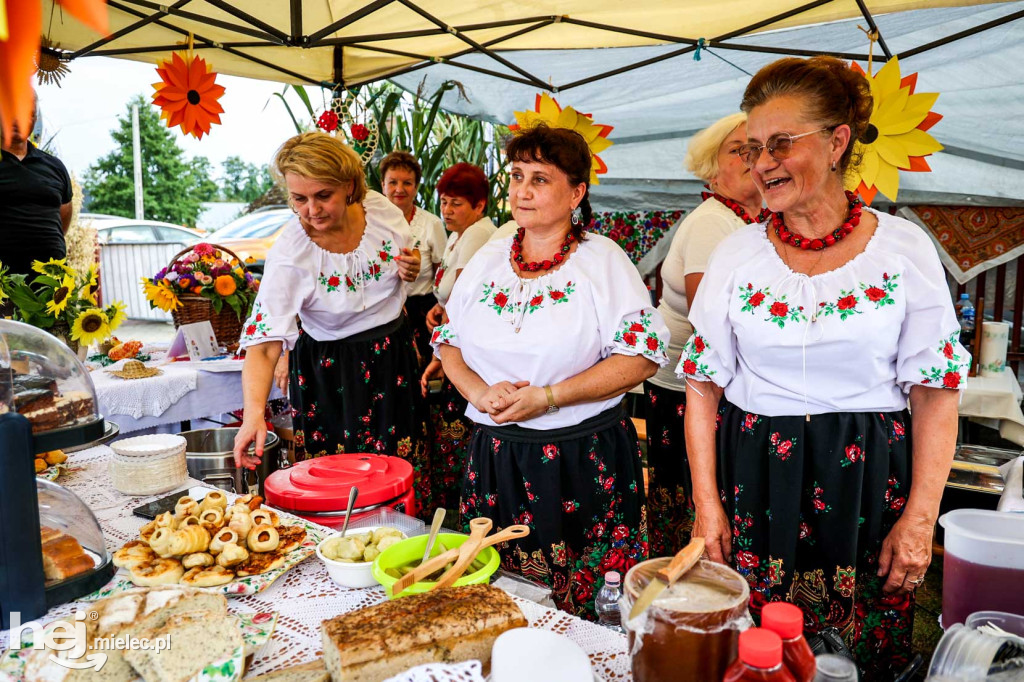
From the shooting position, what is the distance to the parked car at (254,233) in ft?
35.6

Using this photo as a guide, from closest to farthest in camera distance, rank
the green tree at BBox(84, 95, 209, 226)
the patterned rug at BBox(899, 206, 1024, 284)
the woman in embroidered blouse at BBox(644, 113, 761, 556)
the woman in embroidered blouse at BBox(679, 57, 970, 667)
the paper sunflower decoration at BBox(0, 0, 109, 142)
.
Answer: the paper sunflower decoration at BBox(0, 0, 109, 142) → the woman in embroidered blouse at BBox(679, 57, 970, 667) → the woman in embroidered blouse at BBox(644, 113, 761, 556) → the patterned rug at BBox(899, 206, 1024, 284) → the green tree at BBox(84, 95, 209, 226)

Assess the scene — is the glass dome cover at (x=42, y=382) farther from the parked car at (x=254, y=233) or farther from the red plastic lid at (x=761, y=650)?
the parked car at (x=254, y=233)

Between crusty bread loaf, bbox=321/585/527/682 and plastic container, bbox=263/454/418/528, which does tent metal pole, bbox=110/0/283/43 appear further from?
crusty bread loaf, bbox=321/585/527/682

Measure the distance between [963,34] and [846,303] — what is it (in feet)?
8.04

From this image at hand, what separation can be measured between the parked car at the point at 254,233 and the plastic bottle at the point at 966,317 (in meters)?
8.48

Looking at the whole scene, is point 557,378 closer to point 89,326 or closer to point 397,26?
point 89,326

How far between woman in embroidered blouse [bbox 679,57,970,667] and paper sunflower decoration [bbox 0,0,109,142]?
4.88ft

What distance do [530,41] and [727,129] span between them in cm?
170

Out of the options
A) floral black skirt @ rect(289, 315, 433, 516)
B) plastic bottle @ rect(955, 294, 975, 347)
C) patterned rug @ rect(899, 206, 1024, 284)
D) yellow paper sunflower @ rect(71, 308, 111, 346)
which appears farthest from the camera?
patterned rug @ rect(899, 206, 1024, 284)

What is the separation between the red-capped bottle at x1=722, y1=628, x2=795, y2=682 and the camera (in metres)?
0.72

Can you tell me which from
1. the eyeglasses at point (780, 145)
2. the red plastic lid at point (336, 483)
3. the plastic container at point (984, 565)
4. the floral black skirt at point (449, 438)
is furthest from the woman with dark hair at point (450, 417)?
the plastic container at point (984, 565)

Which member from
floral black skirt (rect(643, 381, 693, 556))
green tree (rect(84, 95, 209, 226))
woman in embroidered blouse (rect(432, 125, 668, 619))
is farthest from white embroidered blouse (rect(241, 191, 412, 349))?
green tree (rect(84, 95, 209, 226))

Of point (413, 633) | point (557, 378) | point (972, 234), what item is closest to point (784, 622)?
point (413, 633)

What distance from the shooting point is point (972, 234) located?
4945 millimetres
